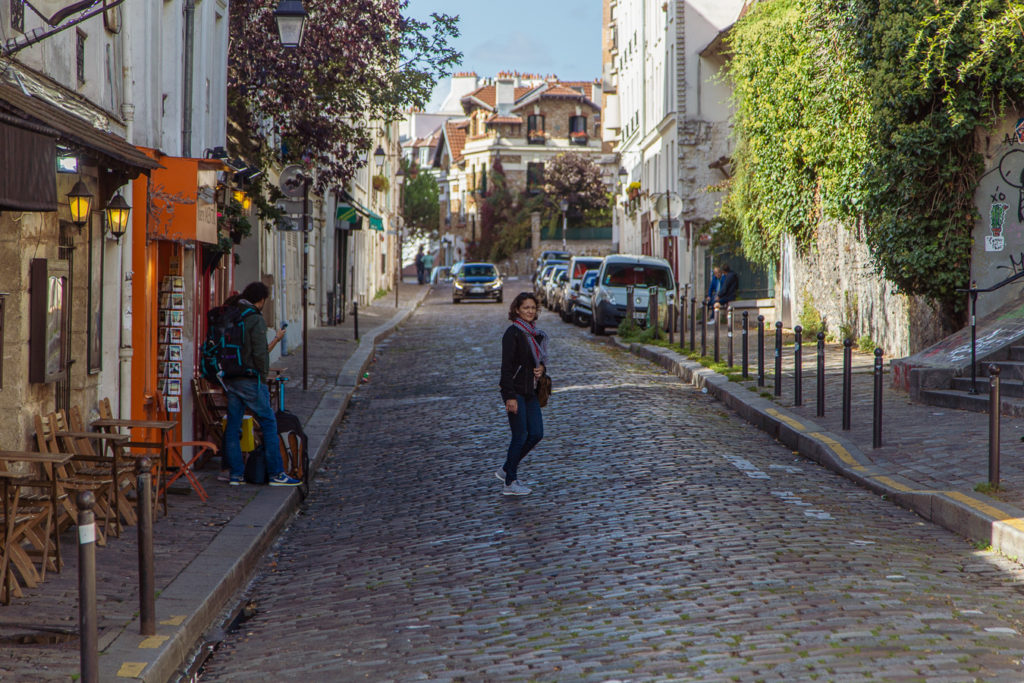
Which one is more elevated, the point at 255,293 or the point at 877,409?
the point at 255,293

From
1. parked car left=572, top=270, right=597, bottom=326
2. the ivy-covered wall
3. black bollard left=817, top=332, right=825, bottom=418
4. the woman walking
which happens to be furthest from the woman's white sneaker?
parked car left=572, top=270, right=597, bottom=326

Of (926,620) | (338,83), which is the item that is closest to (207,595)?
(926,620)

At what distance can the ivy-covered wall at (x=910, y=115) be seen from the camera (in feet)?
52.9

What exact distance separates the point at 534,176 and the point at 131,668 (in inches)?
3386

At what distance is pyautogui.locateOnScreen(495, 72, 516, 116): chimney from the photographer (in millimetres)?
94275

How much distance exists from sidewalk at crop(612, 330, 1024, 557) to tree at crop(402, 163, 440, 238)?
80.5 metres

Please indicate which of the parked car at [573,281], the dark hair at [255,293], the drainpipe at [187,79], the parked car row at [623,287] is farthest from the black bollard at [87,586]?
the parked car at [573,281]

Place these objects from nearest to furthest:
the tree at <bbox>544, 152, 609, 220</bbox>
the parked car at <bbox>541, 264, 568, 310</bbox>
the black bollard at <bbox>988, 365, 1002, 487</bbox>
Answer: the black bollard at <bbox>988, 365, 1002, 487</bbox> < the parked car at <bbox>541, 264, 568, 310</bbox> < the tree at <bbox>544, 152, 609, 220</bbox>

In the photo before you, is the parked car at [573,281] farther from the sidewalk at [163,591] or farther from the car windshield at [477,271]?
the sidewalk at [163,591]

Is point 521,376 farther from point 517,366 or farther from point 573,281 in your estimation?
point 573,281

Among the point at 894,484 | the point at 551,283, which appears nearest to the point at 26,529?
the point at 894,484

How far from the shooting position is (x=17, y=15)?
27.4 ft

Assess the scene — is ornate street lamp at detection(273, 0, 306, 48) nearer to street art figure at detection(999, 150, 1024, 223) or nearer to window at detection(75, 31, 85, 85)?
window at detection(75, 31, 85, 85)

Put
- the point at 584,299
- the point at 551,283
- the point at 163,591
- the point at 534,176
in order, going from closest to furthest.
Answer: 1. the point at 163,591
2. the point at 584,299
3. the point at 551,283
4. the point at 534,176
